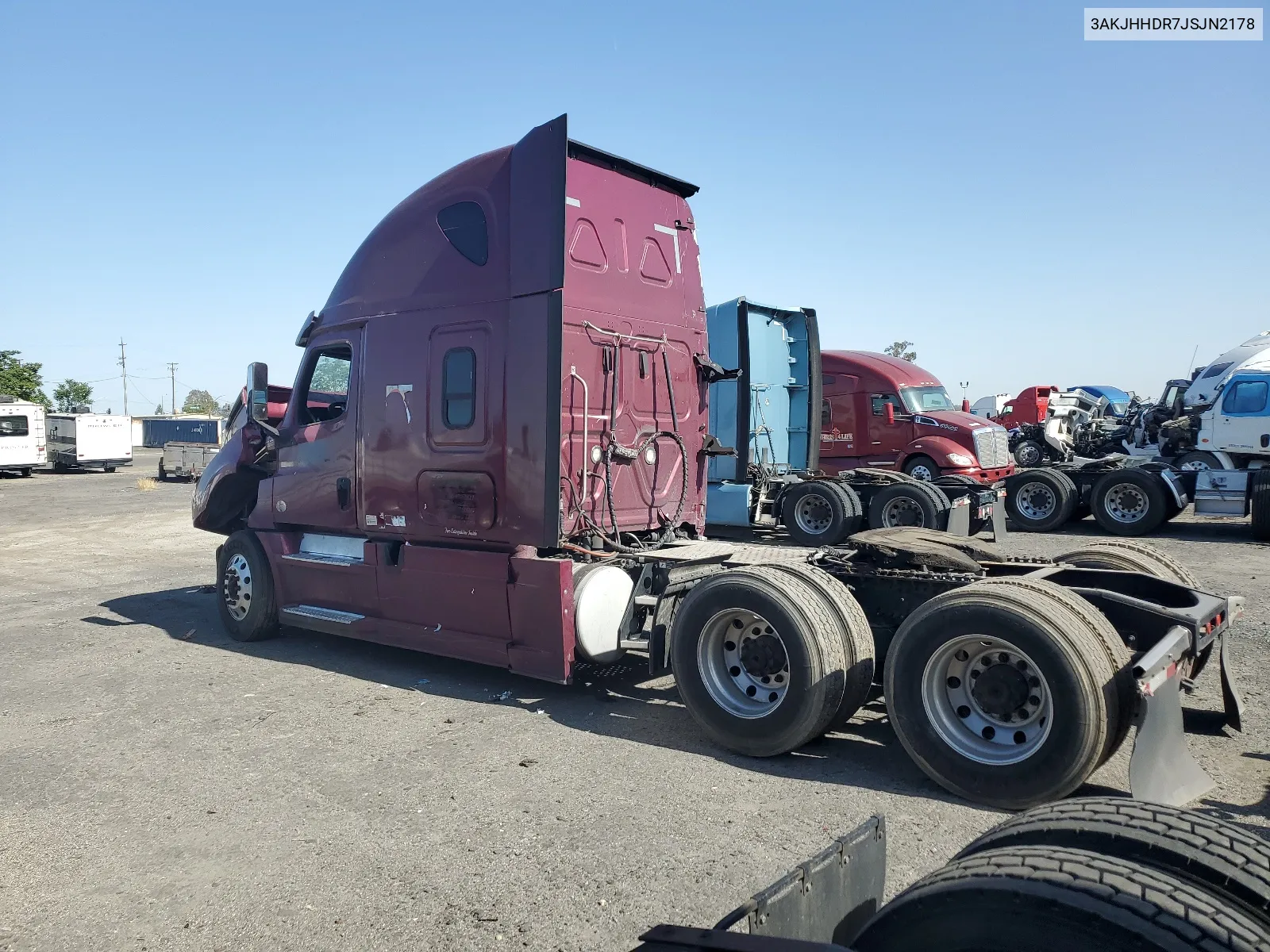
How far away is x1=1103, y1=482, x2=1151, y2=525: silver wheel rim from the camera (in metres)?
15.0

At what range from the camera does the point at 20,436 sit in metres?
33.7

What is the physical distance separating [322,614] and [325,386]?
1947mm

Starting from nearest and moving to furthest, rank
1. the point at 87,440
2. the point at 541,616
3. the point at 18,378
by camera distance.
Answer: the point at 541,616
the point at 87,440
the point at 18,378

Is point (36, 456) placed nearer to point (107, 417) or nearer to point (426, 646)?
point (107, 417)

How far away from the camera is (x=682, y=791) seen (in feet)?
14.9

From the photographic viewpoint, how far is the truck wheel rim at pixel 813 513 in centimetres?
1354

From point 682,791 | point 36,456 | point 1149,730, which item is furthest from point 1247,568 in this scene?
point 36,456

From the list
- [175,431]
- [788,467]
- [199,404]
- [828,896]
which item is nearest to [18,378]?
[175,431]

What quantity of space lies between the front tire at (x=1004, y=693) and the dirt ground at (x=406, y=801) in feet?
0.73

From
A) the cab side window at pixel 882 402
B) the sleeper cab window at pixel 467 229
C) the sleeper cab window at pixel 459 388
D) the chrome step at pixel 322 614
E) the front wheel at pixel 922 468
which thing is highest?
the sleeper cab window at pixel 467 229

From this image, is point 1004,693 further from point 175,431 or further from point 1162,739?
point 175,431

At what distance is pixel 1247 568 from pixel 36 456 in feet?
124

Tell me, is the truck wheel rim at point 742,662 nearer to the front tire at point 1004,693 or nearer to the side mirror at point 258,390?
the front tire at point 1004,693

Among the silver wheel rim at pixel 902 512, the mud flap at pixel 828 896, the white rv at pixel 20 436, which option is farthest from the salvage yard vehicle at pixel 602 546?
the white rv at pixel 20 436
